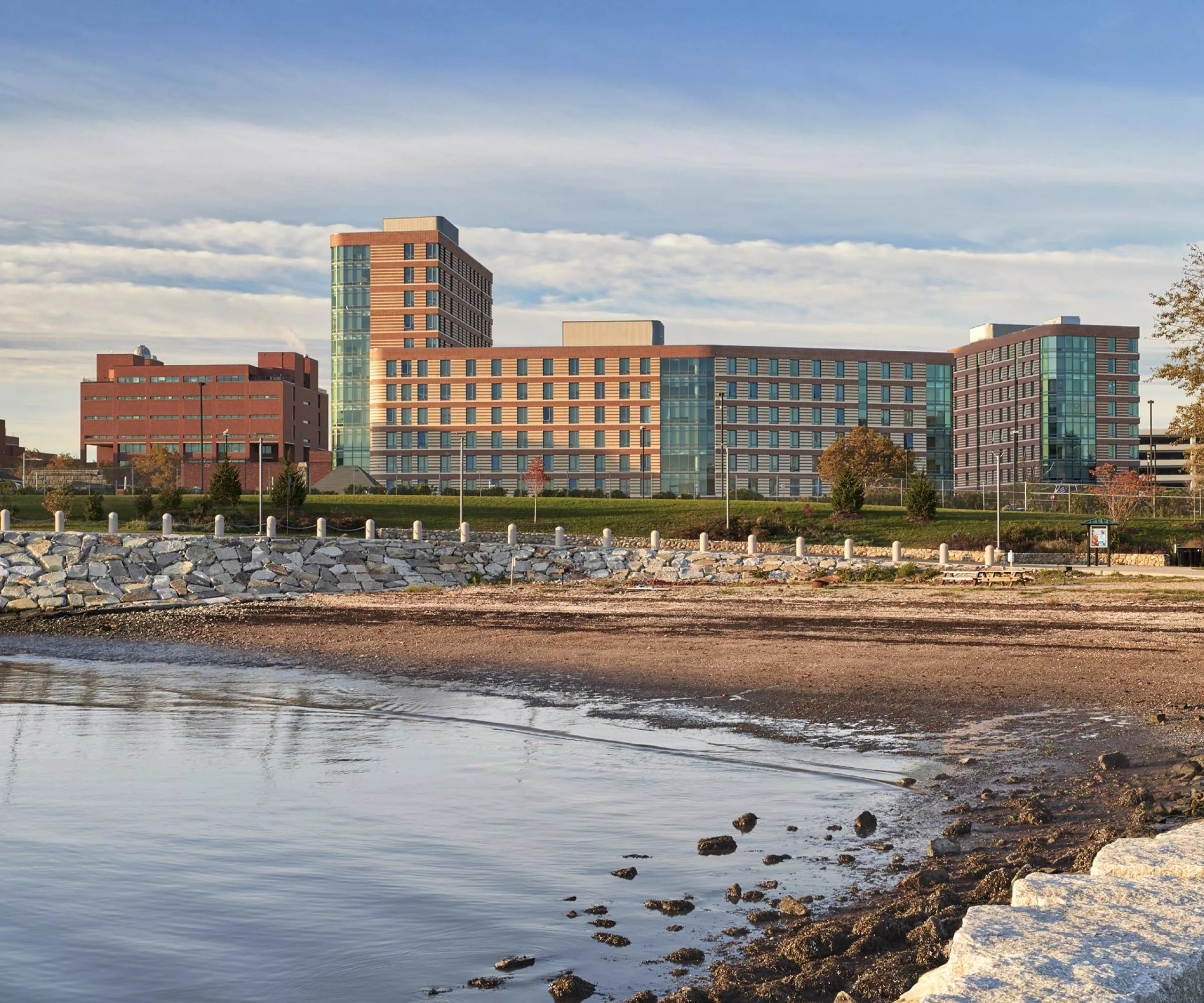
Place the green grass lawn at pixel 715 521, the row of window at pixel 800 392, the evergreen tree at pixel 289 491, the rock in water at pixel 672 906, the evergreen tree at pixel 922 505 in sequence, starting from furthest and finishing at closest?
1. the row of window at pixel 800 392
2. the evergreen tree at pixel 289 491
3. the evergreen tree at pixel 922 505
4. the green grass lawn at pixel 715 521
5. the rock in water at pixel 672 906

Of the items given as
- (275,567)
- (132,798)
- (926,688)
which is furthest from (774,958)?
(275,567)

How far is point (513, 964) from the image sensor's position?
21.6 feet

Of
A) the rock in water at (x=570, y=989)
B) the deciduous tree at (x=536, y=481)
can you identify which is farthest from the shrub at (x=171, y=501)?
the rock in water at (x=570, y=989)

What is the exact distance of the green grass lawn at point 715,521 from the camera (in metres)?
52.7

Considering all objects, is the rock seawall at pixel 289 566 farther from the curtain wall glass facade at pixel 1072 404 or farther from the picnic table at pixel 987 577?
the curtain wall glass facade at pixel 1072 404

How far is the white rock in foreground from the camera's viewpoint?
4.30m

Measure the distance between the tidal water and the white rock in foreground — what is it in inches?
78.6

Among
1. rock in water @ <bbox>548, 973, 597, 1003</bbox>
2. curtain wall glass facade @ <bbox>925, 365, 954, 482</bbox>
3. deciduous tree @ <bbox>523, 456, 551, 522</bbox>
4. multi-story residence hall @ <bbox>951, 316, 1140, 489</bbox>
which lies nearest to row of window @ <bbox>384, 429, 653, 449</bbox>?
deciduous tree @ <bbox>523, 456, 551, 522</bbox>

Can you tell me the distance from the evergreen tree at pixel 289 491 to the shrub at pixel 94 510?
8501 millimetres

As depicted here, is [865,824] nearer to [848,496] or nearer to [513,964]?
[513,964]

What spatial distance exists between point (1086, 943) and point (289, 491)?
2270 inches

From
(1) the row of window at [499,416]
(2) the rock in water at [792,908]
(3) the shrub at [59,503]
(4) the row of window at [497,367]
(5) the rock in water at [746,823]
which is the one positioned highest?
(4) the row of window at [497,367]

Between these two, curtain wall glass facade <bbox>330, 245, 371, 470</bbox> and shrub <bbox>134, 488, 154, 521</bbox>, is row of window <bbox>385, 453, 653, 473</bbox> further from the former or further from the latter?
shrub <bbox>134, 488, 154, 521</bbox>

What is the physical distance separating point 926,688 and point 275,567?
32.7 meters
